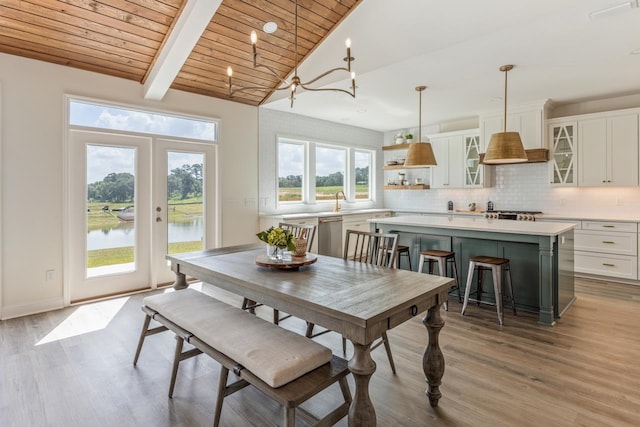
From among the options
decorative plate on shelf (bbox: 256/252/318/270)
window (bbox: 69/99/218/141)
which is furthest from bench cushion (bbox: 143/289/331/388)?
window (bbox: 69/99/218/141)

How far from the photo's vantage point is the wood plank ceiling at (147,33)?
331 centimetres

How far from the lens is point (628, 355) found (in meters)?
2.75

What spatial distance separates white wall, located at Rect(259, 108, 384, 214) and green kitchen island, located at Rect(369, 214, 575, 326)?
2.29 m

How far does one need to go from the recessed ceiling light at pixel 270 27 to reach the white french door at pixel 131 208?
1.88m

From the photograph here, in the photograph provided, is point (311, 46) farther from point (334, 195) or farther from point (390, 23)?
point (334, 195)

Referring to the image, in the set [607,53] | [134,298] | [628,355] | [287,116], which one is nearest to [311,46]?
[287,116]

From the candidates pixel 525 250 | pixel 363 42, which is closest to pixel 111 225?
pixel 363 42

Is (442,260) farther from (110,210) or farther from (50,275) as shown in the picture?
(50,275)

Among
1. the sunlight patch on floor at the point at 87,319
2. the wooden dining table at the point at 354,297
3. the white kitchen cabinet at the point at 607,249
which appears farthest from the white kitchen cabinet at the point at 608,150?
the sunlight patch on floor at the point at 87,319

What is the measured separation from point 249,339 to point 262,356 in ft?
0.67

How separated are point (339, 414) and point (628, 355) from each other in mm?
2598

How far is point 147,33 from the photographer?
3736 mm

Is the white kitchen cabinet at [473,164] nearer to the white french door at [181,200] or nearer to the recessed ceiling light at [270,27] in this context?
the recessed ceiling light at [270,27]

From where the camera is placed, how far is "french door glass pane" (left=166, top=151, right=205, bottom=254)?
4.80m
